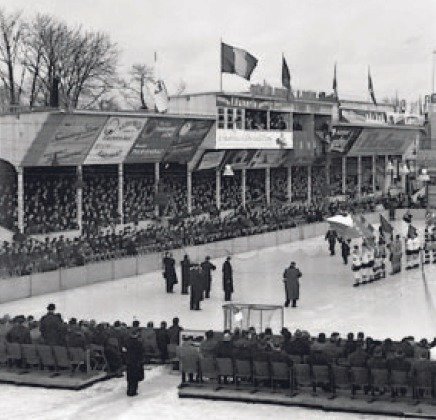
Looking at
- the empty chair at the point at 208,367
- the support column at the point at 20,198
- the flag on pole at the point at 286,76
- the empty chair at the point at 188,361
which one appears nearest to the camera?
the empty chair at the point at 208,367

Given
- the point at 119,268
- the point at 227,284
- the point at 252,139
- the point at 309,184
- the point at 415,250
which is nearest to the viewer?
the point at 227,284

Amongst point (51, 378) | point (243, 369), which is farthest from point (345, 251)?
point (51, 378)

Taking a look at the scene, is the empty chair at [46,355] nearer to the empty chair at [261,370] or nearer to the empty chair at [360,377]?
the empty chair at [261,370]

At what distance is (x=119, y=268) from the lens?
28.1 m

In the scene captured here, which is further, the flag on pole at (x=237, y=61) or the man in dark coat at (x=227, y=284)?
the flag on pole at (x=237, y=61)

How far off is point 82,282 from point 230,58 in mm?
14695

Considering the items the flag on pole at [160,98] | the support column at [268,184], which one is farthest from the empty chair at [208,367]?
the support column at [268,184]

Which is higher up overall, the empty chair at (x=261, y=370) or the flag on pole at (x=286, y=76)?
the flag on pole at (x=286, y=76)

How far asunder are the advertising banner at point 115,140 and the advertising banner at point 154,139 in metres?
0.43

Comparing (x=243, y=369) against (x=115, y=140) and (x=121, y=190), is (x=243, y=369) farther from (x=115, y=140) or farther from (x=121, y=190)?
(x=121, y=190)

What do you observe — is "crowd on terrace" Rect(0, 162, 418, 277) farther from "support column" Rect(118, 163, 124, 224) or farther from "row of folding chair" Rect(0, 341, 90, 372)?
"row of folding chair" Rect(0, 341, 90, 372)

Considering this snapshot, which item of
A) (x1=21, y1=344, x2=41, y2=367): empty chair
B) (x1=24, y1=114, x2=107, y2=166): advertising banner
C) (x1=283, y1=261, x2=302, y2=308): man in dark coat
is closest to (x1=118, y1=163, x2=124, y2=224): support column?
(x1=24, y1=114, x2=107, y2=166): advertising banner

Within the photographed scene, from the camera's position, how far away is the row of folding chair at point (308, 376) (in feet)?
41.7

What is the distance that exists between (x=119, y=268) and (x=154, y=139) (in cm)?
1010
